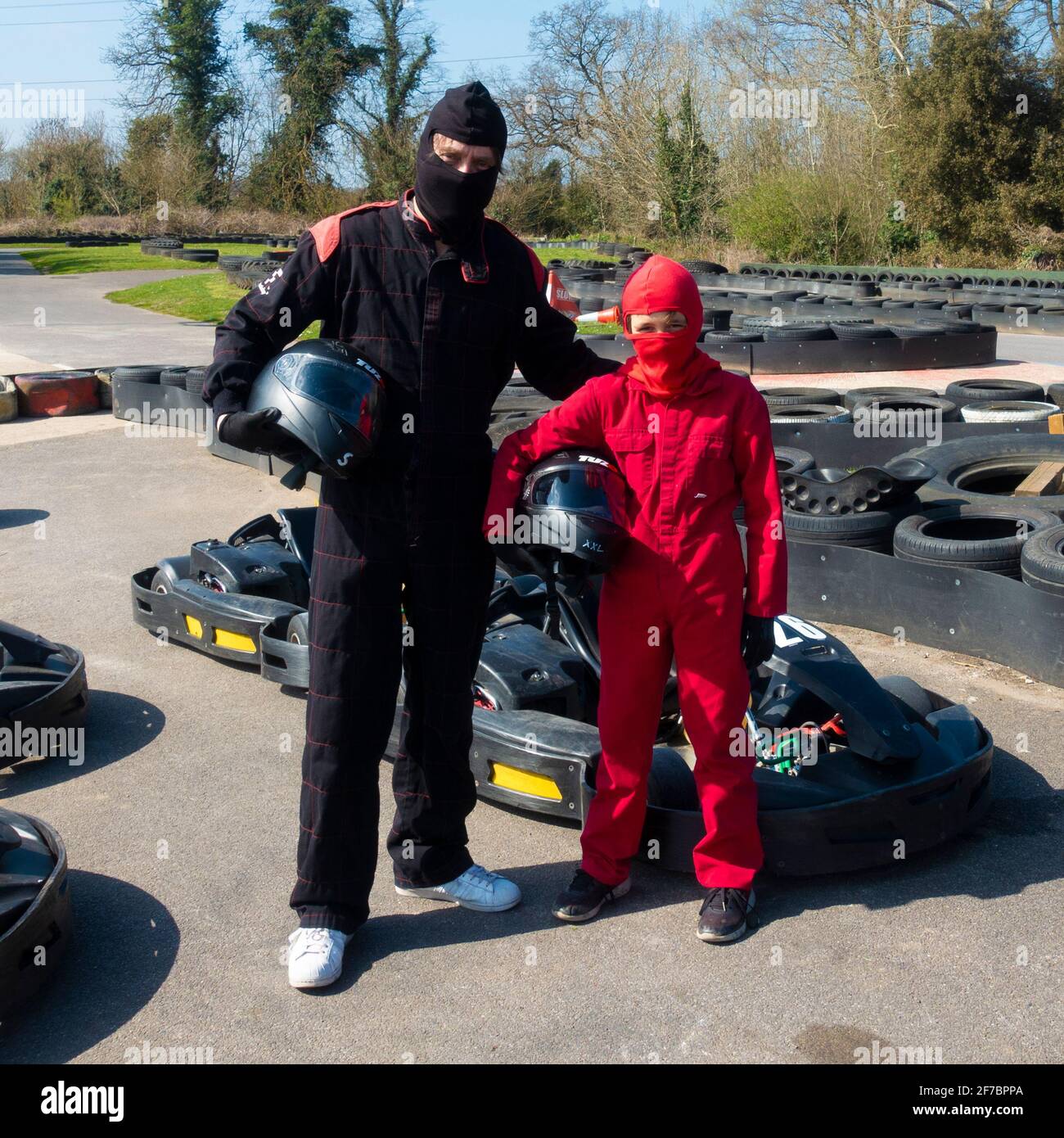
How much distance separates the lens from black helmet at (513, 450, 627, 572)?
9.63ft

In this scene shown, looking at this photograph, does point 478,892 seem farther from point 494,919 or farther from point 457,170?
point 457,170

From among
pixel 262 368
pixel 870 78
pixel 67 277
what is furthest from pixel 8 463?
pixel 870 78

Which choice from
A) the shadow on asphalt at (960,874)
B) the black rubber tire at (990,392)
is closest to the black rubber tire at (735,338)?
the black rubber tire at (990,392)

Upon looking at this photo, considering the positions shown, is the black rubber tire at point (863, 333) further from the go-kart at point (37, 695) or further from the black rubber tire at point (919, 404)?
the go-kart at point (37, 695)

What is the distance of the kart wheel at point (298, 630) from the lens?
4555 mm

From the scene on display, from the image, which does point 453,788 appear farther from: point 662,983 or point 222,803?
point 222,803

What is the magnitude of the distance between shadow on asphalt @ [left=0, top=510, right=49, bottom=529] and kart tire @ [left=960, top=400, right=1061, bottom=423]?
6.43m

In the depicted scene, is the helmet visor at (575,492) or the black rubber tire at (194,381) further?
the black rubber tire at (194,381)

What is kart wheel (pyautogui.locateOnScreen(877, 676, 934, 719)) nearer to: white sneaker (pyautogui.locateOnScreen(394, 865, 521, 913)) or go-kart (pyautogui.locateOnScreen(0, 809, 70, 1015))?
white sneaker (pyautogui.locateOnScreen(394, 865, 521, 913))

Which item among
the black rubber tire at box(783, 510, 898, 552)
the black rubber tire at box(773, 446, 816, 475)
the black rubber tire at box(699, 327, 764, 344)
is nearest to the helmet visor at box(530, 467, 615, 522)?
the black rubber tire at box(783, 510, 898, 552)

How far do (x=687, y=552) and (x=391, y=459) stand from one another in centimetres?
75

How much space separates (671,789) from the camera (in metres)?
3.33

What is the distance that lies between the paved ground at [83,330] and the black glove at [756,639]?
1271cm
